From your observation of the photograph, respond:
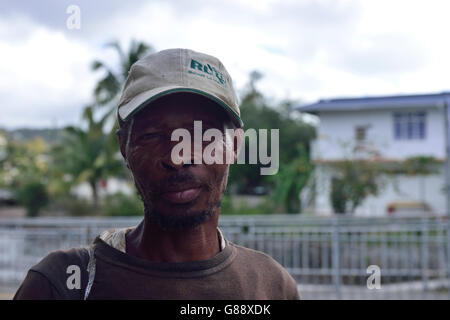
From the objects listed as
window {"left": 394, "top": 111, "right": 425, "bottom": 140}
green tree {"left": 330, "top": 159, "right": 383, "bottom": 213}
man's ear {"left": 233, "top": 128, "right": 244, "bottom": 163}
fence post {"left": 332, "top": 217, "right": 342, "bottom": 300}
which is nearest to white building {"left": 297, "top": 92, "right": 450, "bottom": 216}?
window {"left": 394, "top": 111, "right": 425, "bottom": 140}

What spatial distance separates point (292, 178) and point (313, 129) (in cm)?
575

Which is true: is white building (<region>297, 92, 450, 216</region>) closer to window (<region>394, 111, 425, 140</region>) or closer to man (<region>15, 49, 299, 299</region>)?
window (<region>394, 111, 425, 140</region>)

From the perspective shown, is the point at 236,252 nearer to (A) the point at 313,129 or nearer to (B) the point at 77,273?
(B) the point at 77,273

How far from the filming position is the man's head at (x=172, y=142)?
1.11 metres

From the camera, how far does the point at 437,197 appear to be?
1463cm

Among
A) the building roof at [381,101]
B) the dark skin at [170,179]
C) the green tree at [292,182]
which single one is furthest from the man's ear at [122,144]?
the green tree at [292,182]

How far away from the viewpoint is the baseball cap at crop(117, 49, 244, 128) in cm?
115

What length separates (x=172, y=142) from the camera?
1.12 metres

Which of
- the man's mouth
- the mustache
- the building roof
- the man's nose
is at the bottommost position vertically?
the man's mouth

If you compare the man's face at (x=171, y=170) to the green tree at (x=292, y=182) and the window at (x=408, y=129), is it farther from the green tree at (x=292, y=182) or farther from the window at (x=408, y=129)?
the green tree at (x=292, y=182)

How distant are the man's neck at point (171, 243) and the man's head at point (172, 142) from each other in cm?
5

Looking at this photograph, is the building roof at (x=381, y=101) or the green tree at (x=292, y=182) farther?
the green tree at (x=292, y=182)

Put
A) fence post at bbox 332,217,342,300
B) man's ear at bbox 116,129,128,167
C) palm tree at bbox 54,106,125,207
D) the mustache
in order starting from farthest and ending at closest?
palm tree at bbox 54,106,125,207
fence post at bbox 332,217,342,300
man's ear at bbox 116,129,128,167
the mustache

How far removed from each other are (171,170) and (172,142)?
6 cm
